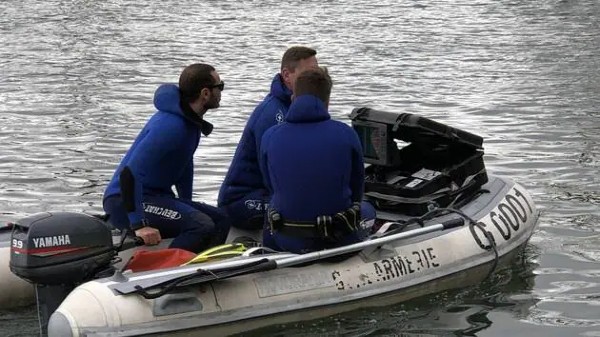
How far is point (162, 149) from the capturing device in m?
8.07

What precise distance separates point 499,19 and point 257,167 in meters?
20.1

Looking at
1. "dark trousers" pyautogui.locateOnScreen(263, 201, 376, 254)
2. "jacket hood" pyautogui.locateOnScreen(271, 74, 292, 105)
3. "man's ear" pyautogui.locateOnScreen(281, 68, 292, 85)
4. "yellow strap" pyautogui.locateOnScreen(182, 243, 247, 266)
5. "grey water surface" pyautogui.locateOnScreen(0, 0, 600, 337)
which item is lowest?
"grey water surface" pyautogui.locateOnScreen(0, 0, 600, 337)

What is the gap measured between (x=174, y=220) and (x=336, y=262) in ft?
3.79

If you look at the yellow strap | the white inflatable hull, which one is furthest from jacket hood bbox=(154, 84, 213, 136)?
the white inflatable hull

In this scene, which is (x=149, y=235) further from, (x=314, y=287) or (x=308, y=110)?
(x=308, y=110)

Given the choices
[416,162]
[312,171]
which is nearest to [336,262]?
[312,171]

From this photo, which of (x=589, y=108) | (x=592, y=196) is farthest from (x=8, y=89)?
(x=592, y=196)

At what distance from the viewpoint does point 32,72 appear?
20.4 meters

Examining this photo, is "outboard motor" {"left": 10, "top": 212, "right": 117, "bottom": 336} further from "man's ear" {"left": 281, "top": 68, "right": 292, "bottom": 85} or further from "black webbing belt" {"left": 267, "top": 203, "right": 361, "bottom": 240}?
"man's ear" {"left": 281, "top": 68, "right": 292, "bottom": 85}

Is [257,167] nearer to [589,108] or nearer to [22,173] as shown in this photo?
[22,173]

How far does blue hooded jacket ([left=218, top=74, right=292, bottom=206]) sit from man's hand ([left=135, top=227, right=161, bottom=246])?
825mm

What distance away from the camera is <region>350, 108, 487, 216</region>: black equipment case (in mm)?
9172

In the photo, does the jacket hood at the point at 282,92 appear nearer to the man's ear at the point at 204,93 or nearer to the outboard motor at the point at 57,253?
the man's ear at the point at 204,93

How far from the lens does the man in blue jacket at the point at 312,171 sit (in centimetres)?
765
